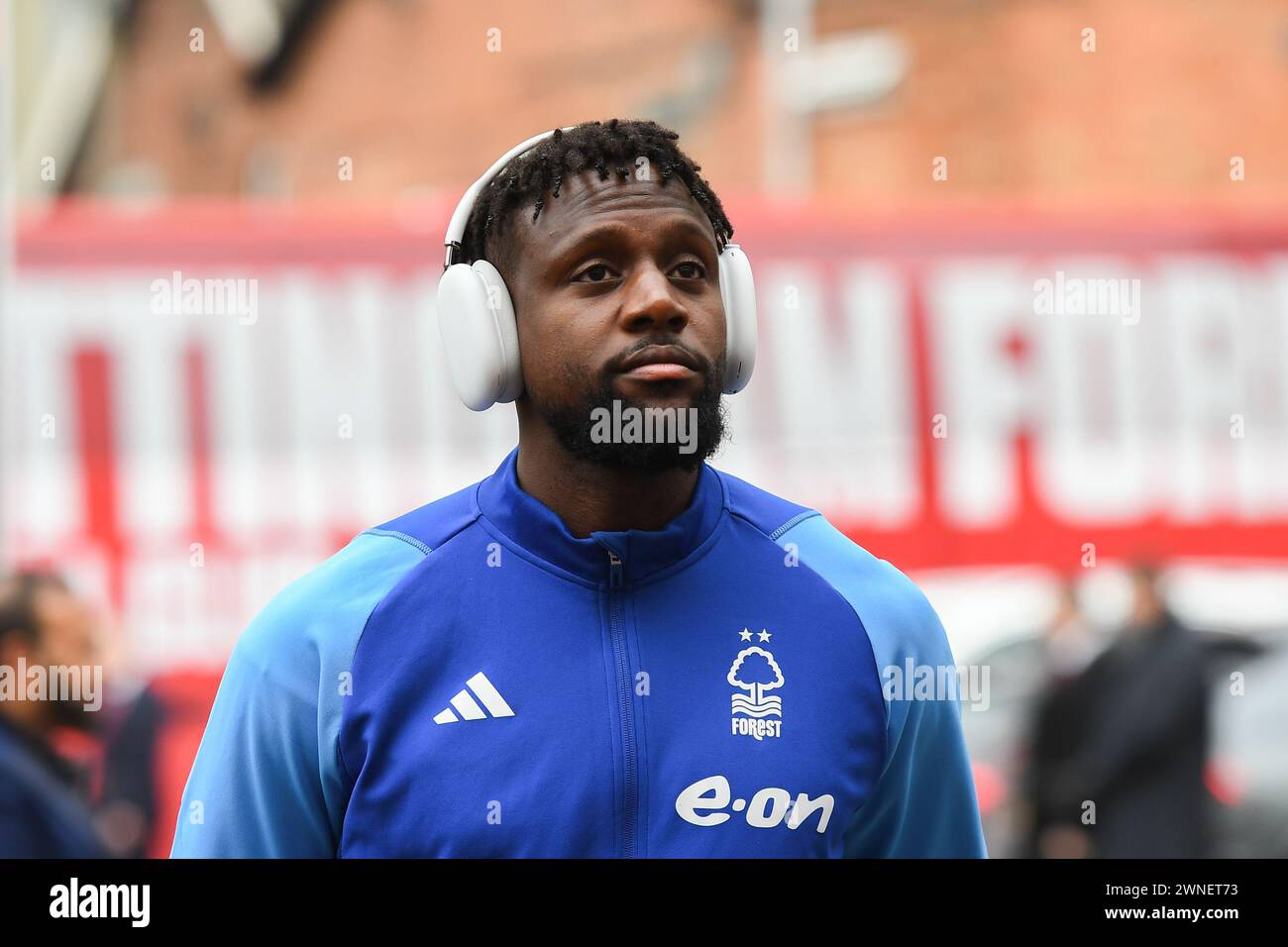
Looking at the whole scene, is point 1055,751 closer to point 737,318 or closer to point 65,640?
point 65,640

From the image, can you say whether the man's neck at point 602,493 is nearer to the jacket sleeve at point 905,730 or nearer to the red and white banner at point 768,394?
the jacket sleeve at point 905,730

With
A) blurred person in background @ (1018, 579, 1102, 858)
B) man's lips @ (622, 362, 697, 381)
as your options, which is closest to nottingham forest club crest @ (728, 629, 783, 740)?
man's lips @ (622, 362, 697, 381)

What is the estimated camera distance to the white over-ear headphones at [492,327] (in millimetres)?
2256

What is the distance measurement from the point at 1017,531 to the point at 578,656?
6098 mm

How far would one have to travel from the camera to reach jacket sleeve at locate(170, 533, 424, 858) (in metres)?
2.12

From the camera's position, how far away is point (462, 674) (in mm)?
2131

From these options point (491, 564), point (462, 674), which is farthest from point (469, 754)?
point (491, 564)

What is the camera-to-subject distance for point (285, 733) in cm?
212

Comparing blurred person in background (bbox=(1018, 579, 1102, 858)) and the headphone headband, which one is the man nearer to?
the headphone headband

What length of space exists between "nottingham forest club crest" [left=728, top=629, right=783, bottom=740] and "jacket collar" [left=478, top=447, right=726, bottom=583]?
185 millimetres

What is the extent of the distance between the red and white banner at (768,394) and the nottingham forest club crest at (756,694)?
527 cm

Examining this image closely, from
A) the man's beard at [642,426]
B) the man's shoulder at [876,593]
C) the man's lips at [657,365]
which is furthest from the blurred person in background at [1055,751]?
the man's lips at [657,365]

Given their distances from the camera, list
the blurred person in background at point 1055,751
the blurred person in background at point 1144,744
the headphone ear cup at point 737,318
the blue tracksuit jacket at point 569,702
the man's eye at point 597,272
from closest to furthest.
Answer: the blue tracksuit jacket at point 569,702, the man's eye at point 597,272, the headphone ear cup at point 737,318, the blurred person in background at point 1144,744, the blurred person in background at point 1055,751
